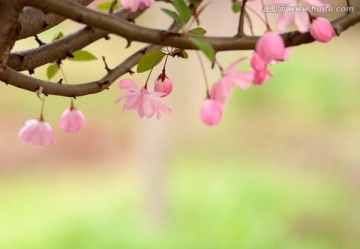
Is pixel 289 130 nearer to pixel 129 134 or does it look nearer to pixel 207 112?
pixel 129 134

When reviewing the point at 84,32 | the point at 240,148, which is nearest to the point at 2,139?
the point at 240,148

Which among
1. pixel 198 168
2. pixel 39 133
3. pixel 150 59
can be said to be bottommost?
pixel 198 168

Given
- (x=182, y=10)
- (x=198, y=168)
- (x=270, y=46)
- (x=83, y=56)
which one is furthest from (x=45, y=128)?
(x=198, y=168)

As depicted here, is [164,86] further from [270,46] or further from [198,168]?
[198,168]

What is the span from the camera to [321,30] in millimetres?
697

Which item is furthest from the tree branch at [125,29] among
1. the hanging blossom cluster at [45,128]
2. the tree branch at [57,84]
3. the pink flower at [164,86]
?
the hanging blossom cluster at [45,128]

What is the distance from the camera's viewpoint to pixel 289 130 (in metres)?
7.43

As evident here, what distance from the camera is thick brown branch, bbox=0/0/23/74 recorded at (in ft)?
2.24

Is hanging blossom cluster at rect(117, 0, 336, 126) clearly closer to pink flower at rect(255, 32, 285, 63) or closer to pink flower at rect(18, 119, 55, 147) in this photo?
pink flower at rect(255, 32, 285, 63)

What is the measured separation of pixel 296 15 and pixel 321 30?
51mm


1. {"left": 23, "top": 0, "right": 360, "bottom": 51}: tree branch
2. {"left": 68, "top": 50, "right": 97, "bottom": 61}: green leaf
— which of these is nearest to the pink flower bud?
{"left": 23, "top": 0, "right": 360, "bottom": 51}: tree branch

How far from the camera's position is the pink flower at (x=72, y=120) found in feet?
3.50

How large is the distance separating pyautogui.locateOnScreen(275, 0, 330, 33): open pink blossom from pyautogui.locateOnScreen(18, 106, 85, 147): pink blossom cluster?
14.9 inches

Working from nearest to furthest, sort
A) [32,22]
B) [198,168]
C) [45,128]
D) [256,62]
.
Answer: [256,62], [32,22], [45,128], [198,168]
